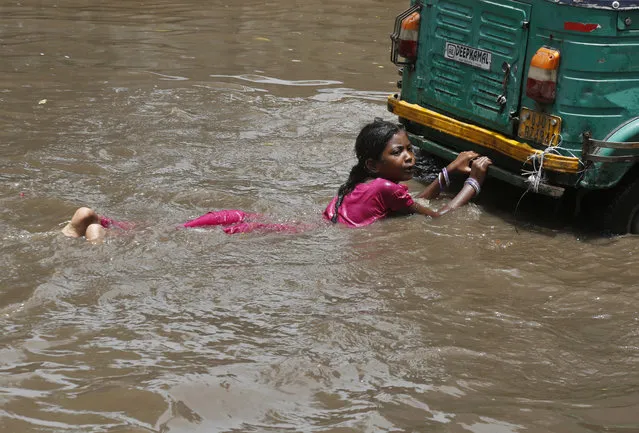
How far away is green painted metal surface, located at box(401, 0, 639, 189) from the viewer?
19.0 feet

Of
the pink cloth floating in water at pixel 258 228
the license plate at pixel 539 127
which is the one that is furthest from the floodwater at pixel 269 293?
the license plate at pixel 539 127

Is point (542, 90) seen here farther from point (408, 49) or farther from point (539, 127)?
point (408, 49)

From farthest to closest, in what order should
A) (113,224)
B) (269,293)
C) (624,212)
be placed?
(624,212)
(113,224)
(269,293)

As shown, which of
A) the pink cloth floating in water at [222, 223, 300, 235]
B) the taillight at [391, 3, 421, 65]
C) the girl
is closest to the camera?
the pink cloth floating in water at [222, 223, 300, 235]

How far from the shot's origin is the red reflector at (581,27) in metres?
5.74

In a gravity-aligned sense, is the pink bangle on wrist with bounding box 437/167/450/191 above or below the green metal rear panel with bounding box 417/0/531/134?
below

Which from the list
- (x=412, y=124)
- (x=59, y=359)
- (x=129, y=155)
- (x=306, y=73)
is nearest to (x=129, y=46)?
(x=306, y=73)

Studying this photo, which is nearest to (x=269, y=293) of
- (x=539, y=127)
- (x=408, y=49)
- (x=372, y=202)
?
(x=372, y=202)

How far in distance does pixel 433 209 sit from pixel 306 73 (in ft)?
15.7

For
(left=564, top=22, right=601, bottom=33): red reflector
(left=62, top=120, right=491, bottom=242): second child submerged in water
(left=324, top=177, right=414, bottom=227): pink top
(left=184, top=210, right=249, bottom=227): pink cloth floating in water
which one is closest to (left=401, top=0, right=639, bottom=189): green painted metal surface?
(left=564, top=22, right=601, bottom=33): red reflector

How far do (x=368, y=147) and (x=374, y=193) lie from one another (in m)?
0.32

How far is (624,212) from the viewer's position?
20.4 feet

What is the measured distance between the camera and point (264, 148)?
8.23 metres

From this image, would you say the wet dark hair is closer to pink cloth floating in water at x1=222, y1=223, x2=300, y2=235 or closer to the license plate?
pink cloth floating in water at x1=222, y1=223, x2=300, y2=235
